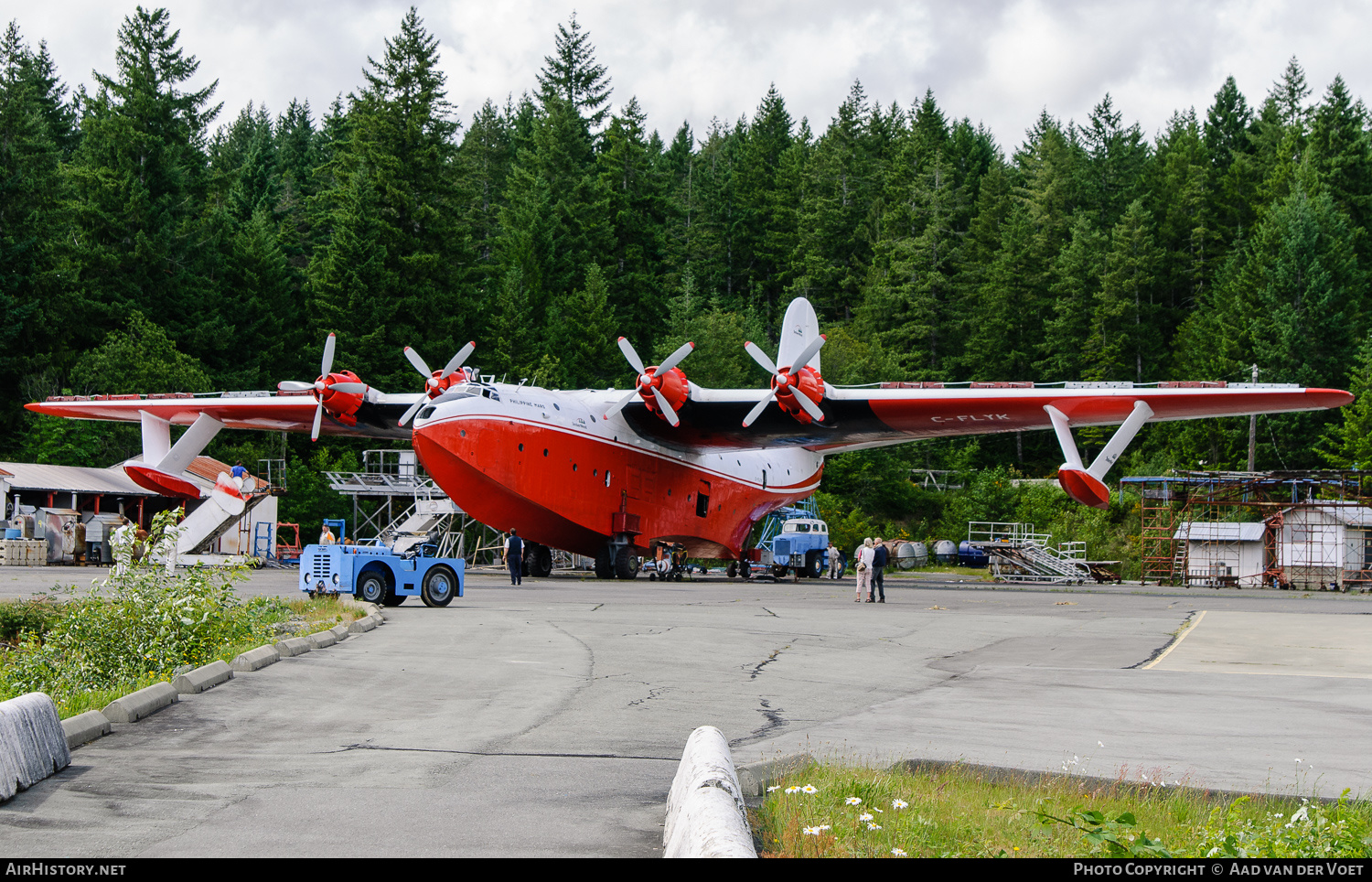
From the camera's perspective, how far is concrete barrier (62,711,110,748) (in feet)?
26.0

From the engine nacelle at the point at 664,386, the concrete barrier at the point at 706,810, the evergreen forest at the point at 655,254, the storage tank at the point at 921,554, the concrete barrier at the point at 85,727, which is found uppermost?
the evergreen forest at the point at 655,254

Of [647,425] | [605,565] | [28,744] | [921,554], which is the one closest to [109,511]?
[605,565]

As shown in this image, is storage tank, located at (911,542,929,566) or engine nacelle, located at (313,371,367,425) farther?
storage tank, located at (911,542,929,566)

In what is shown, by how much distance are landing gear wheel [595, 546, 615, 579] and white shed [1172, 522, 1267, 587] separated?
2223 cm

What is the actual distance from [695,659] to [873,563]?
13.8m

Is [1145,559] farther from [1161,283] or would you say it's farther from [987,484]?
[1161,283]

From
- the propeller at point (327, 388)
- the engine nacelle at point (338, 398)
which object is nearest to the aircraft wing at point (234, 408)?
the engine nacelle at point (338, 398)

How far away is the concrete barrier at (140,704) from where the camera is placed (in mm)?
8875

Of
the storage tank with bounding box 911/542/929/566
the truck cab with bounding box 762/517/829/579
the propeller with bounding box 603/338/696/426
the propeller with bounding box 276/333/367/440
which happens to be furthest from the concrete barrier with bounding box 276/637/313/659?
the storage tank with bounding box 911/542/929/566

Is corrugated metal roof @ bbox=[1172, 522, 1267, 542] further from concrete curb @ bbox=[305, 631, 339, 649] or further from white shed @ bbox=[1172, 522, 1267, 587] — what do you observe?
concrete curb @ bbox=[305, 631, 339, 649]

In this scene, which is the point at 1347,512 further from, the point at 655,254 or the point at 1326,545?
the point at 655,254

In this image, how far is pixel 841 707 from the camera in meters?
10.7

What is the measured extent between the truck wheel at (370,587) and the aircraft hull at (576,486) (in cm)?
866

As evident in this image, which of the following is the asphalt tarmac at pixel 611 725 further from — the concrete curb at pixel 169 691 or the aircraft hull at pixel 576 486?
the aircraft hull at pixel 576 486
